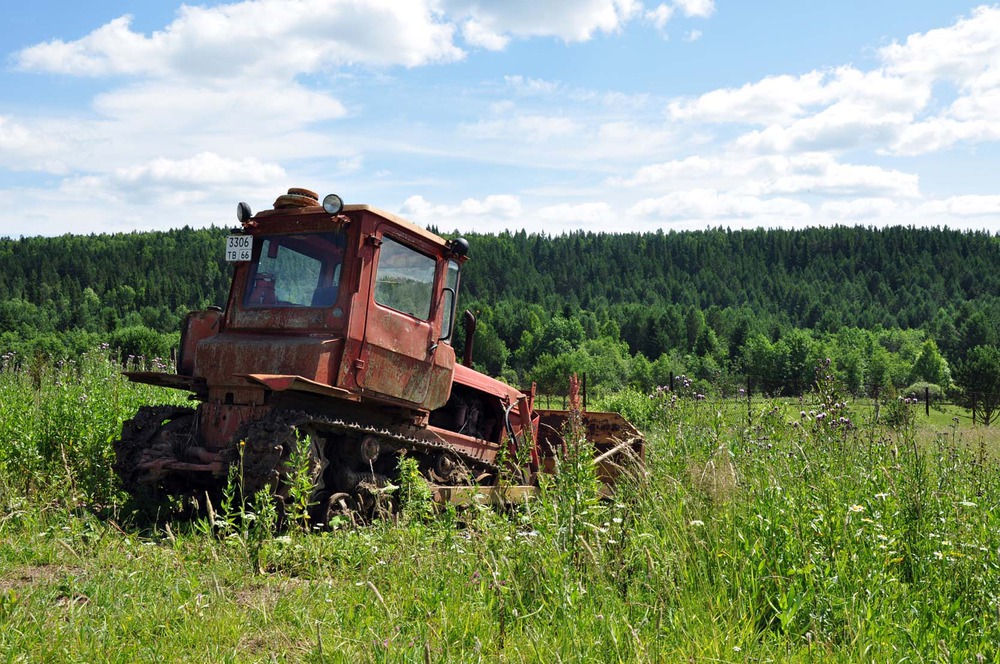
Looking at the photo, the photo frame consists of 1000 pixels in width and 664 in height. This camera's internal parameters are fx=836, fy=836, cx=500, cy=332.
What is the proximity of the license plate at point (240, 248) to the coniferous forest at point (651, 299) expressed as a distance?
52.9 m

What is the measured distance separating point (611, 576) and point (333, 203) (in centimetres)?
405

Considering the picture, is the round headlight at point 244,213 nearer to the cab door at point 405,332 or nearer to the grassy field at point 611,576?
the cab door at point 405,332

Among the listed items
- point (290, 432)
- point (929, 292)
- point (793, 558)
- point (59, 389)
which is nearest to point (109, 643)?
point (290, 432)

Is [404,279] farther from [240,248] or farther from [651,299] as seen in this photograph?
[651,299]

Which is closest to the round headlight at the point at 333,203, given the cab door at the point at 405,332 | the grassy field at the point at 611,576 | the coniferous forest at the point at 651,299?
the cab door at the point at 405,332

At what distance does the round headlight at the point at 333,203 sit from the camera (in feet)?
22.7

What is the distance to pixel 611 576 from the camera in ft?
14.0

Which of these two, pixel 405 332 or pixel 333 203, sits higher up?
pixel 333 203

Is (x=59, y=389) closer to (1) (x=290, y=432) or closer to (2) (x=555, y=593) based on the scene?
(1) (x=290, y=432)

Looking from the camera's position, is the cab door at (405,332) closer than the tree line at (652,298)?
Yes

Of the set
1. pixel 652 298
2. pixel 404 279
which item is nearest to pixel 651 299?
pixel 652 298

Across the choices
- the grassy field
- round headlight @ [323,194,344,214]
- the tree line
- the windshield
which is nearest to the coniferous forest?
the tree line

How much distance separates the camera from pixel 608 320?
136875mm

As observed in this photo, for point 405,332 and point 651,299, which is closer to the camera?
point 405,332
